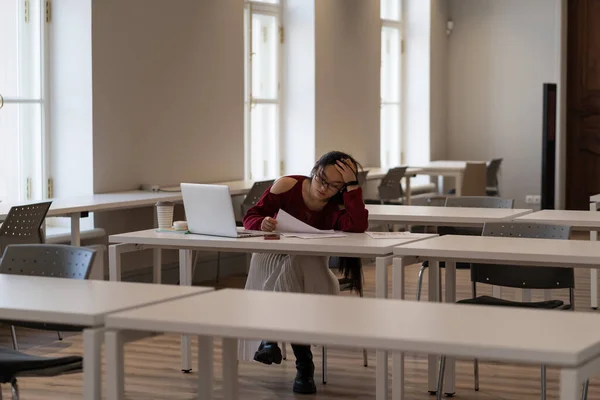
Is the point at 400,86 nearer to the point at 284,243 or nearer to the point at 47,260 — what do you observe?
the point at 284,243

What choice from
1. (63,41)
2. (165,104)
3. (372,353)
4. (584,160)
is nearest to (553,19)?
(584,160)

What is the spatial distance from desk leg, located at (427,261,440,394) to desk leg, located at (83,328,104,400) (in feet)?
6.58

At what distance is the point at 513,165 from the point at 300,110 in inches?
144

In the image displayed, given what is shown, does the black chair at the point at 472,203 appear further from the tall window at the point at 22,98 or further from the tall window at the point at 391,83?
the tall window at the point at 391,83

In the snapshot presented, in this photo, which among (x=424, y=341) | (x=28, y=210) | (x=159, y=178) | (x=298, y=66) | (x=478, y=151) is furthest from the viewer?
(x=478, y=151)

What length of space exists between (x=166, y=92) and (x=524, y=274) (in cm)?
390

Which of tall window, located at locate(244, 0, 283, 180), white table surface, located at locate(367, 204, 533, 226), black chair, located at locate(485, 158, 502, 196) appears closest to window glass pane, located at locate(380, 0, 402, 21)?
black chair, located at locate(485, 158, 502, 196)

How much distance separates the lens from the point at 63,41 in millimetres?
6883

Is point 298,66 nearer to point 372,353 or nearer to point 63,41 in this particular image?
point 63,41

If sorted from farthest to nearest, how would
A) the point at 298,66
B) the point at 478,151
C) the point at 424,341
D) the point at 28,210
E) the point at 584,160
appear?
1. the point at 478,151
2. the point at 584,160
3. the point at 298,66
4. the point at 28,210
5. the point at 424,341

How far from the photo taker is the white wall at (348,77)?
9.61 metres

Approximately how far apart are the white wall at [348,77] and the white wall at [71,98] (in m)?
3.08

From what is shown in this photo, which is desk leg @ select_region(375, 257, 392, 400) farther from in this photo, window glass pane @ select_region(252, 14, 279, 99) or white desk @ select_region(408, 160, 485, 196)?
white desk @ select_region(408, 160, 485, 196)

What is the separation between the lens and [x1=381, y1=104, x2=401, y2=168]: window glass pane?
11.6 m
